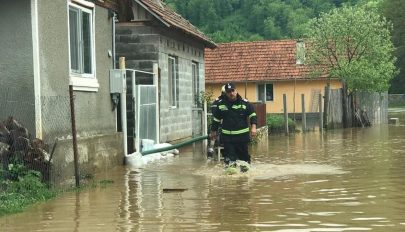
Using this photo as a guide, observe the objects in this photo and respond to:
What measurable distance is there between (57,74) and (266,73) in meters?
32.5

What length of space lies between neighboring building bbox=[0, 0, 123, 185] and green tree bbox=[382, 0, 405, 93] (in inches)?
2484

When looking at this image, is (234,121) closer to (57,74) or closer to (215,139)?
(215,139)

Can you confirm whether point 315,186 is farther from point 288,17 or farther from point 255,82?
point 288,17

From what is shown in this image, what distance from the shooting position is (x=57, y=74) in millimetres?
12477

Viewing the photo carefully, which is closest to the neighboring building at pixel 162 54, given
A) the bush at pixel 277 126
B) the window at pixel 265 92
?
the bush at pixel 277 126

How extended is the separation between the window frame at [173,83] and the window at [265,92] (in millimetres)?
22804

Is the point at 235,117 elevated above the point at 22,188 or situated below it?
above

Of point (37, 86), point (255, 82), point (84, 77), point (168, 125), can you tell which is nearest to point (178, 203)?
point (37, 86)

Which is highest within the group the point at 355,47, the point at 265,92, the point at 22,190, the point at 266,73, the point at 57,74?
the point at 355,47

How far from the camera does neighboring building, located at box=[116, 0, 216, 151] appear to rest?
19.4m

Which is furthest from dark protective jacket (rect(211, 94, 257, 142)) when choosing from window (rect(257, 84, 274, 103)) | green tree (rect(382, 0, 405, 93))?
green tree (rect(382, 0, 405, 93))

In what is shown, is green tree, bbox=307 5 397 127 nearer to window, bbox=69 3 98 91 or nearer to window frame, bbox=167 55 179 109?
window frame, bbox=167 55 179 109

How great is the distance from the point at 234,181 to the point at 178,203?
2.70m

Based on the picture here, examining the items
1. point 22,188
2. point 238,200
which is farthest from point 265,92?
point 22,188
